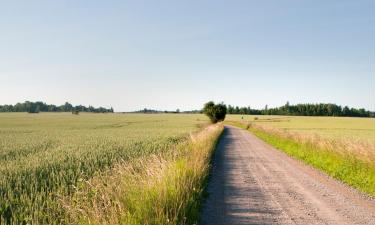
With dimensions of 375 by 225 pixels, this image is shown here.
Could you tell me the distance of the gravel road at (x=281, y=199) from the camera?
7895 mm

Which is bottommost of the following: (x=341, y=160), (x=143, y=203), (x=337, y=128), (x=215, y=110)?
(x=337, y=128)

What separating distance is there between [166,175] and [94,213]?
305 centimetres

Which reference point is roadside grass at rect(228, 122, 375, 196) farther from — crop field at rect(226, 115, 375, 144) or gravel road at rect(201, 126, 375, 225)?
crop field at rect(226, 115, 375, 144)

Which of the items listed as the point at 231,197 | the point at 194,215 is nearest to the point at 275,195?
the point at 231,197

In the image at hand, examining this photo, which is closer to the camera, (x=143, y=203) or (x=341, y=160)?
(x=143, y=203)

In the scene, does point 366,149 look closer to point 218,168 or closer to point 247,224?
point 218,168

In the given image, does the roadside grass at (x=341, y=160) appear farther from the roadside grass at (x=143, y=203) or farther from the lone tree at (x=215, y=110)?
the lone tree at (x=215, y=110)

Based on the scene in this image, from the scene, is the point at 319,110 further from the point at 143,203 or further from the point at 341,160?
the point at 143,203

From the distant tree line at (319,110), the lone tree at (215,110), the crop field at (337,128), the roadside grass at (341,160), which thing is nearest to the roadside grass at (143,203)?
the roadside grass at (341,160)

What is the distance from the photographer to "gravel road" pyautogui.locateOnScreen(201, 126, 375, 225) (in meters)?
7.89

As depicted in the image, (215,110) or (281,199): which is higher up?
(215,110)

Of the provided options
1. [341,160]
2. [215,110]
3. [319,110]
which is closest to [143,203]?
[341,160]

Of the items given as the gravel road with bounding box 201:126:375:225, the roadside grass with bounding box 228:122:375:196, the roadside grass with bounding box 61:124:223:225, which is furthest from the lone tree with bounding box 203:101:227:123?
the roadside grass with bounding box 61:124:223:225

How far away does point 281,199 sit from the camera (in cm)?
977
